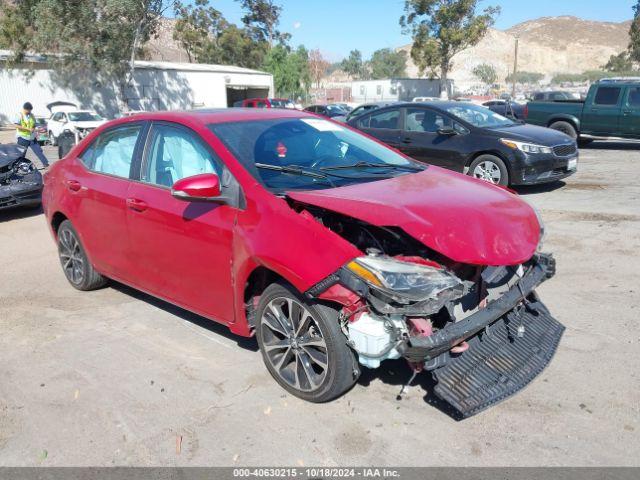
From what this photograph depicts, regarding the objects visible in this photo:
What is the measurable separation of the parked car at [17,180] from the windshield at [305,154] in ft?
20.5

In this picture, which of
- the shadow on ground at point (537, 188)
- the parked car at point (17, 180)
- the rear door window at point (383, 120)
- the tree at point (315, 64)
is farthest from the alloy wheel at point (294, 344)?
the tree at point (315, 64)

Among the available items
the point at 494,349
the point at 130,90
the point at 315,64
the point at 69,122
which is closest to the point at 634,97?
the point at 494,349

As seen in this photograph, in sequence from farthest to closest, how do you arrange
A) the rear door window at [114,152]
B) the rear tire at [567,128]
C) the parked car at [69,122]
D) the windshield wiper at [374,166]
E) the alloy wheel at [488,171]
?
1. the parked car at [69,122]
2. the rear tire at [567,128]
3. the alloy wheel at [488,171]
4. the rear door window at [114,152]
5. the windshield wiper at [374,166]

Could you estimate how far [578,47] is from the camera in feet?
470

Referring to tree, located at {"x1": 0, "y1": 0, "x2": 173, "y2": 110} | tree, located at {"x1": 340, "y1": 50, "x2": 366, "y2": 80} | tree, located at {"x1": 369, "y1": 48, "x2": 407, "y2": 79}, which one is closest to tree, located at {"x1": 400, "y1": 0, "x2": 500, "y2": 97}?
tree, located at {"x1": 0, "y1": 0, "x2": 173, "y2": 110}

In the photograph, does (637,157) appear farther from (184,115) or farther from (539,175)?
(184,115)

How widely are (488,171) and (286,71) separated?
4565 cm

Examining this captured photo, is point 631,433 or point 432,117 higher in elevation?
point 432,117

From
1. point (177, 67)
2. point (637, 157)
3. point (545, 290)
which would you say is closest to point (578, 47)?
point (177, 67)

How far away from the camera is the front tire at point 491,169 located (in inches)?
354

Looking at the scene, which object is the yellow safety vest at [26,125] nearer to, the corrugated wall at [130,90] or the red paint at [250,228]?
the red paint at [250,228]

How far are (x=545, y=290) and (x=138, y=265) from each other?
11.8 feet

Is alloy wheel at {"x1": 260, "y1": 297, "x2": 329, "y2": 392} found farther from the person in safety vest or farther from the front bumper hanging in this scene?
the person in safety vest

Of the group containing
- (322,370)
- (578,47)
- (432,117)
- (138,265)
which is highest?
(578,47)
